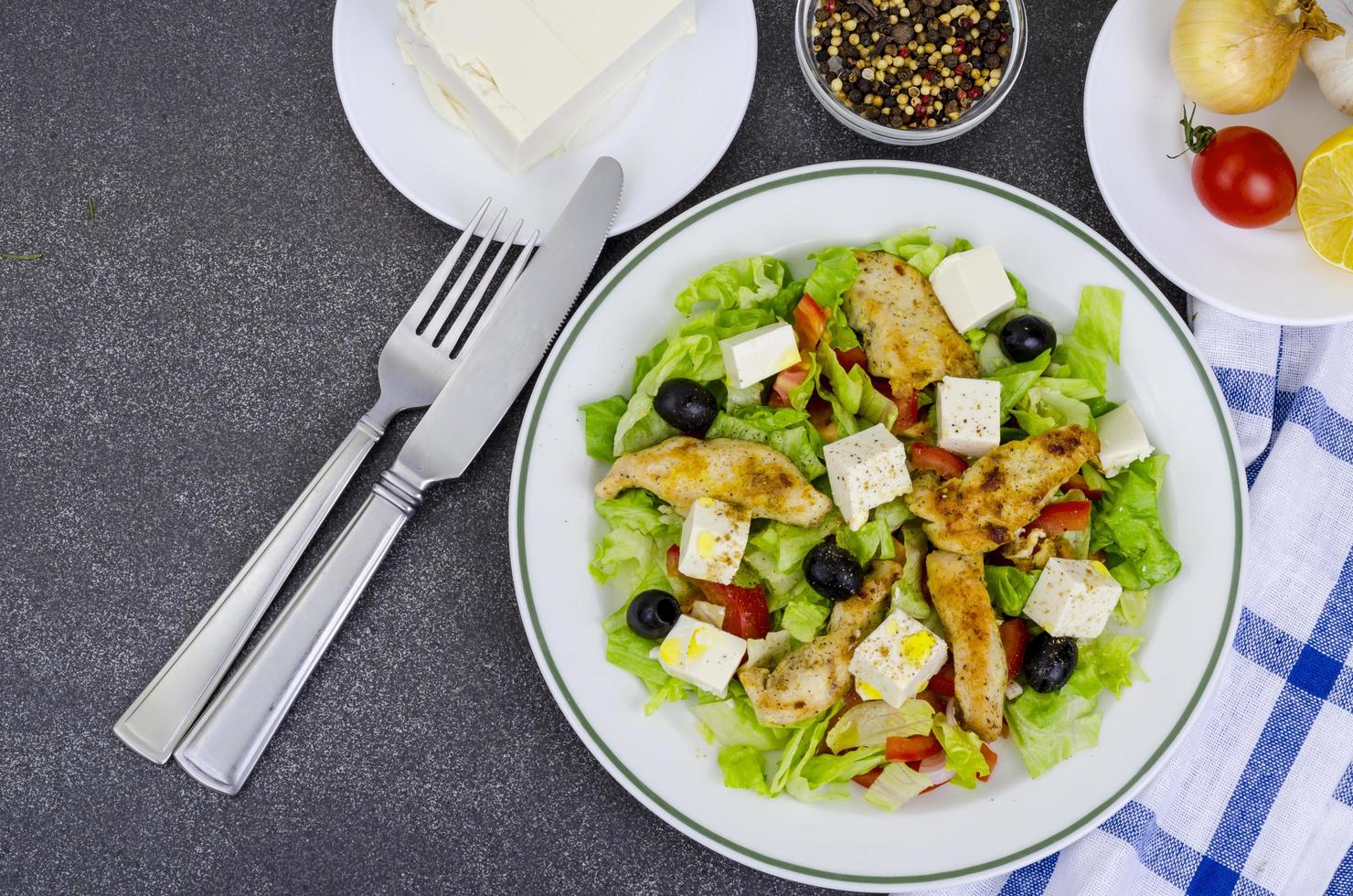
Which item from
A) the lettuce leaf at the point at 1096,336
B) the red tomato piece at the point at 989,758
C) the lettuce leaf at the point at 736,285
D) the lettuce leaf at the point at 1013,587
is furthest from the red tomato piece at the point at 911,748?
the lettuce leaf at the point at 736,285

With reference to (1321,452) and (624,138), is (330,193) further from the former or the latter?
(1321,452)

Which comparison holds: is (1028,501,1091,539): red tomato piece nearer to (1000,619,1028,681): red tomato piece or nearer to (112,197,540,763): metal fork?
(1000,619,1028,681): red tomato piece

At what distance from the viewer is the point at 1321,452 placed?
95.3 inches

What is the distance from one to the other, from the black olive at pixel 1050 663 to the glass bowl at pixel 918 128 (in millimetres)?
1130

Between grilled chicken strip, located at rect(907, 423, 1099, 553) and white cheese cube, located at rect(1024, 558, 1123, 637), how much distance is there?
0.12 m

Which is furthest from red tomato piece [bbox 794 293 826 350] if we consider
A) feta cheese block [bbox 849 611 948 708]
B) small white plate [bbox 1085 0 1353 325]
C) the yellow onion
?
→ the yellow onion

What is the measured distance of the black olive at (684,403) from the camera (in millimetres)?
2131

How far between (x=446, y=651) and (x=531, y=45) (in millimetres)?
1361

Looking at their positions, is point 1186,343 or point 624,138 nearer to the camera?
point 1186,343

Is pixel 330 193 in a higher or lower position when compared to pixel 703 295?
higher

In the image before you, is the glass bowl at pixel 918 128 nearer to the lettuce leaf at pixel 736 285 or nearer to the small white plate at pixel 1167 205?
the small white plate at pixel 1167 205

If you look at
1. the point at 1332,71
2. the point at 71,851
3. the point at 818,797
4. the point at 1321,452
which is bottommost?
the point at 1321,452

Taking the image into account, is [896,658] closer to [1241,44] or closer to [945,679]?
Answer: [945,679]

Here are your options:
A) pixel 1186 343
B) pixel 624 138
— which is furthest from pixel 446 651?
pixel 1186 343
